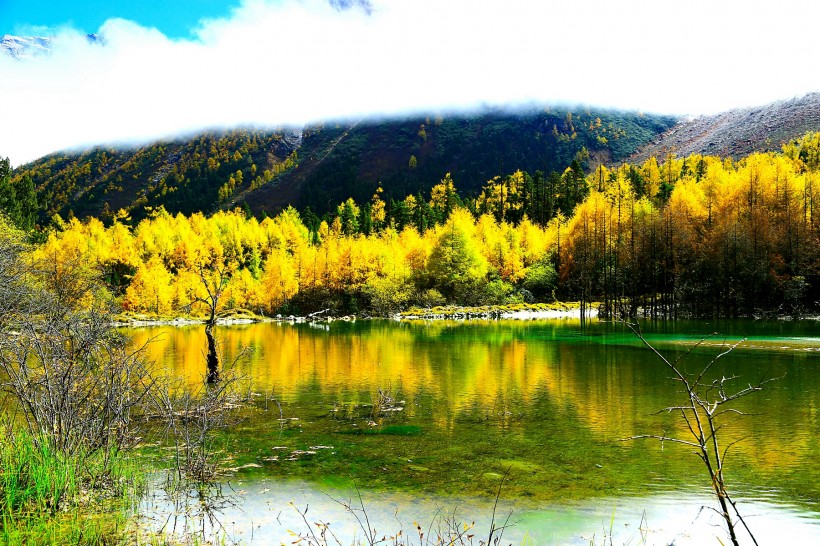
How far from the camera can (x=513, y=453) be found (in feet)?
42.8

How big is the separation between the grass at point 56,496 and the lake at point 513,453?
0.69 meters

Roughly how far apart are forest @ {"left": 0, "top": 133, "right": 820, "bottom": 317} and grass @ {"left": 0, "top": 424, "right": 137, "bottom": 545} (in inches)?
1249

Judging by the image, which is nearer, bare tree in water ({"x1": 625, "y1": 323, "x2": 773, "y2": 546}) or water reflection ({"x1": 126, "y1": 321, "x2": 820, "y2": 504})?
bare tree in water ({"x1": 625, "y1": 323, "x2": 773, "y2": 546})

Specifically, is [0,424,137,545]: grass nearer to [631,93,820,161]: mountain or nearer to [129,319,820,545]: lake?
[129,319,820,545]: lake

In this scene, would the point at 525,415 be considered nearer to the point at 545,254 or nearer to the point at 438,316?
the point at 438,316

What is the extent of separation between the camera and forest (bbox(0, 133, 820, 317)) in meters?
58.7

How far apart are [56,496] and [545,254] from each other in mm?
80370

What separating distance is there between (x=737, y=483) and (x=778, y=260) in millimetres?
55965

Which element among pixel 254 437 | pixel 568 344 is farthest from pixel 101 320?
pixel 568 344

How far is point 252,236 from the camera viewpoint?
113m

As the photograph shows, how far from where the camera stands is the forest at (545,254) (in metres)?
58.7

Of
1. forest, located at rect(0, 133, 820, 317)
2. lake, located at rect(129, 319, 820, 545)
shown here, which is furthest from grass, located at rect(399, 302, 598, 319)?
lake, located at rect(129, 319, 820, 545)

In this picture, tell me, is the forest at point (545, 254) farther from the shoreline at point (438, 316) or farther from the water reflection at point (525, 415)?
the water reflection at point (525, 415)

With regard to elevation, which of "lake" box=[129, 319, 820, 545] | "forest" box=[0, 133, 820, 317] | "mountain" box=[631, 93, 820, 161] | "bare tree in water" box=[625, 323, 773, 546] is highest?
"mountain" box=[631, 93, 820, 161]
